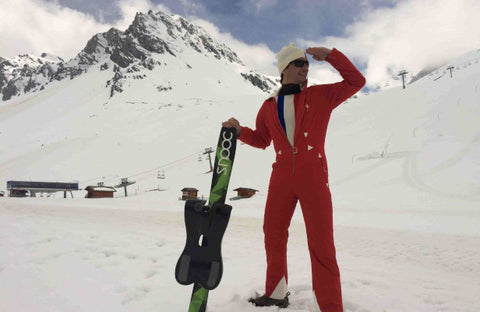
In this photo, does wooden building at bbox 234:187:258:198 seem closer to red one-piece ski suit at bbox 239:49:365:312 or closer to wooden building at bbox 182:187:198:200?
wooden building at bbox 182:187:198:200

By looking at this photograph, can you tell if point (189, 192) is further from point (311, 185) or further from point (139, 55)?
point (139, 55)

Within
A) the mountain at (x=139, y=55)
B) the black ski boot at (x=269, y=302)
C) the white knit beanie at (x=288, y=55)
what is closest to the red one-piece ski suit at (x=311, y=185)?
the black ski boot at (x=269, y=302)

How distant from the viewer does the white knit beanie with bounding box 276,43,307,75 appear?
297cm

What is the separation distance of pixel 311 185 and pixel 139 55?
133731 millimetres

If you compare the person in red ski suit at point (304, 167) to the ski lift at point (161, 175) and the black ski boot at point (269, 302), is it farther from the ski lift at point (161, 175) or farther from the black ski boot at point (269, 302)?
the ski lift at point (161, 175)

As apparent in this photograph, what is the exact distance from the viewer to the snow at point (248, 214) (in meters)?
3.42

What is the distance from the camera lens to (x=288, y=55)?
300 cm

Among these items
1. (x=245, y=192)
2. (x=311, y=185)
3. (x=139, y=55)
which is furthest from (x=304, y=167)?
(x=139, y=55)

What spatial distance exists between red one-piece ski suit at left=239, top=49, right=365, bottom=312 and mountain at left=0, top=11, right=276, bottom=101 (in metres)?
90.4

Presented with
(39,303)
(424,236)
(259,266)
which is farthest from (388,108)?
(39,303)

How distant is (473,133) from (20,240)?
88.6ft

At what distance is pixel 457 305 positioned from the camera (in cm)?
313

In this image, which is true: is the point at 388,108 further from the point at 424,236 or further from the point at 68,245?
the point at 68,245

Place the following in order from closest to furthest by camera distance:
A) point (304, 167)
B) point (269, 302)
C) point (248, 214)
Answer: point (304, 167)
point (269, 302)
point (248, 214)
